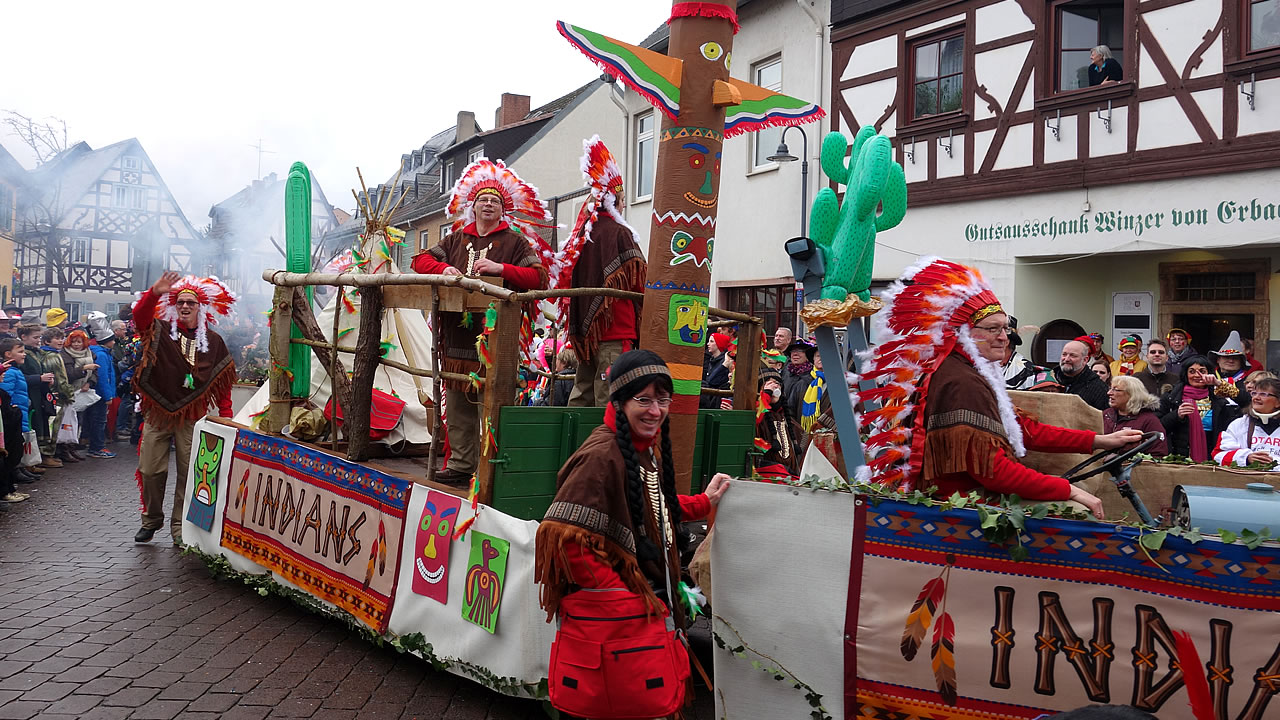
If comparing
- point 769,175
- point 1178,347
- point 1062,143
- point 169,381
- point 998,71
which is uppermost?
point 998,71

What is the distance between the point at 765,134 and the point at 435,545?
12.1m

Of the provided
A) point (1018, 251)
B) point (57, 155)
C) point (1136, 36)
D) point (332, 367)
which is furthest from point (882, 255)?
point (57, 155)

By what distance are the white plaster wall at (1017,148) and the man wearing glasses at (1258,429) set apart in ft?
17.4

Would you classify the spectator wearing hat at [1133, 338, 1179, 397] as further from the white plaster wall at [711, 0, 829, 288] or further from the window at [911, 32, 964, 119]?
the white plaster wall at [711, 0, 829, 288]

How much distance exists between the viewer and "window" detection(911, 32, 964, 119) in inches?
481

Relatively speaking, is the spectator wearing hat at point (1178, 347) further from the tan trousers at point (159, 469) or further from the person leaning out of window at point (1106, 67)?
the tan trousers at point (159, 469)

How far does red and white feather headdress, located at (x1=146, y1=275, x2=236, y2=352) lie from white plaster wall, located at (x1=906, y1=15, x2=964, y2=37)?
352 inches

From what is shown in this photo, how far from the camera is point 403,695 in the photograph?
448 cm

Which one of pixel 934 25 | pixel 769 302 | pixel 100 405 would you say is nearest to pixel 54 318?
pixel 100 405

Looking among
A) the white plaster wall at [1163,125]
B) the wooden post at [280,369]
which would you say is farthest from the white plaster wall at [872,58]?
the wooden post at [280,369]

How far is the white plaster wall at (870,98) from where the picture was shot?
512 inches

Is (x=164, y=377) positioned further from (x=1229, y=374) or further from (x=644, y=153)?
(x=644, y=153)

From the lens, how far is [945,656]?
324cm

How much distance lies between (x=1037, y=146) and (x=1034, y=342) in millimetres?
2241
